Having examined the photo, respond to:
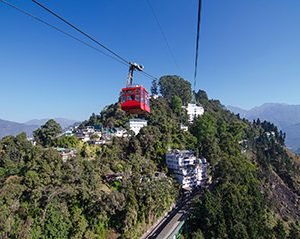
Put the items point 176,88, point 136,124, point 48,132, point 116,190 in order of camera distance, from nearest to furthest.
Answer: point 116,190 < point 48,132 < point 136,124 < point 176,88

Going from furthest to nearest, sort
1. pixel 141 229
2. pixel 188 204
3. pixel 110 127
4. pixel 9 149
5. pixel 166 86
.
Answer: pixel 166 86, pixel 110 127, pixel 9 149, pixel 188 204, pixel 141 229

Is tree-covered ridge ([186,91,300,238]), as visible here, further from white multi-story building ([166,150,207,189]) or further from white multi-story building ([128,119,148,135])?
white multi-story building ([128,119,148,135])

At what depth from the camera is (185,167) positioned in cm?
4103

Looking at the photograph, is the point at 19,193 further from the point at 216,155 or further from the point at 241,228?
the point at 216,155

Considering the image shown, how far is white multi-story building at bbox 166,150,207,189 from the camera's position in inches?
1597

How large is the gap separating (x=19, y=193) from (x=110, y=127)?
29312 millimetres

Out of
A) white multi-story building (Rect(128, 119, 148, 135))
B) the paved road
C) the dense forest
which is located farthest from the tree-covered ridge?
white multi-story building (Rect(128, 119, 148, 135))

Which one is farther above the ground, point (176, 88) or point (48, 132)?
point (176, 88)

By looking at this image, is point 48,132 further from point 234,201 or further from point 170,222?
point 234,201

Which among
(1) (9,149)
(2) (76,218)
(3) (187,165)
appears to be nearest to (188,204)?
(3) (187,165)

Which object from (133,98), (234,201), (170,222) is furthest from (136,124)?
(133,98)

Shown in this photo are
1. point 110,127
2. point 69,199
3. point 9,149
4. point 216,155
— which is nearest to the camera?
point 69,199

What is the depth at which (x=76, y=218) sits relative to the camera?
24.5 metres

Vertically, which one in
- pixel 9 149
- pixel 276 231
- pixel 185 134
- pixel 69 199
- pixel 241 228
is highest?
pixel 185 134
